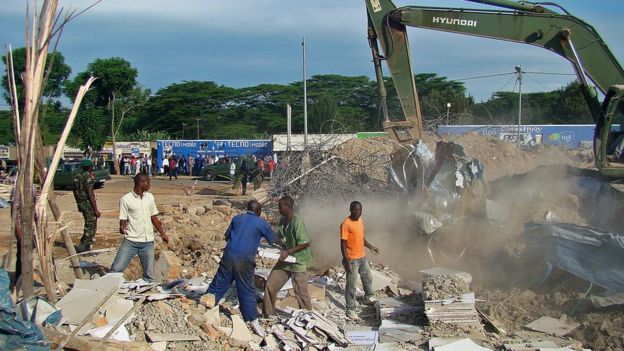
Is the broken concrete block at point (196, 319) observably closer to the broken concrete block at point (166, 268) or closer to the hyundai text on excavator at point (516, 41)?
the broken concrete block at point (166, 268)

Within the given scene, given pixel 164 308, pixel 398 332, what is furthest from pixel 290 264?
pixel 164 308

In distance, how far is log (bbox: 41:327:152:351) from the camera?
5668 millimetres

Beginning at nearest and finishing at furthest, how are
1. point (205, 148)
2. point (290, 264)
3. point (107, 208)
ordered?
point (290, 264)
point (107, 208)
point (205, 148)

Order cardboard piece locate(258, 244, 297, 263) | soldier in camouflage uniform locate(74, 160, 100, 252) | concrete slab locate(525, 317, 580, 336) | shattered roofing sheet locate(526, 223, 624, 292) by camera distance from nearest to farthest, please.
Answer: concrete slab locate(525, 317, 580, 336) < shattered roofing sheet locate(526, 223, 624, 292) < cardboard piece locate(258, 244, 297, 263) < soldier in camouflage uniform locate(74, 160, 100, 252)

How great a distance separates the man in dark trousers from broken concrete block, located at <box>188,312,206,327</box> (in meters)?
0.50

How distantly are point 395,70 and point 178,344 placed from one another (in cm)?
738

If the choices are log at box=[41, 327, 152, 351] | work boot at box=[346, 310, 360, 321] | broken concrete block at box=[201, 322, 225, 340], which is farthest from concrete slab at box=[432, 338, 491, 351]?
log at box=[41, 327, 152, 351]

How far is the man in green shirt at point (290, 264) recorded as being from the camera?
7441 millimetres

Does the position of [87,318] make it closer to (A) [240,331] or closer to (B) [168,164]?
(A) [240,331]

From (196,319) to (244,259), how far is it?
805 millimetres

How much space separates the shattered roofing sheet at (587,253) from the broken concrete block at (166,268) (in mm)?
5177

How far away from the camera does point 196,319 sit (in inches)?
264

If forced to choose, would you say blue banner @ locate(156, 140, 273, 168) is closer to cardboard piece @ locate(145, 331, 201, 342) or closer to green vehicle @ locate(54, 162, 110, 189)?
green vehicle @ locate(54, 162, 110, 189)

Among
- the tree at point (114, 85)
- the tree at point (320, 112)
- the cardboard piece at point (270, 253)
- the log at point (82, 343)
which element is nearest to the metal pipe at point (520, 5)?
the cardboard piece at point (270, 253)
